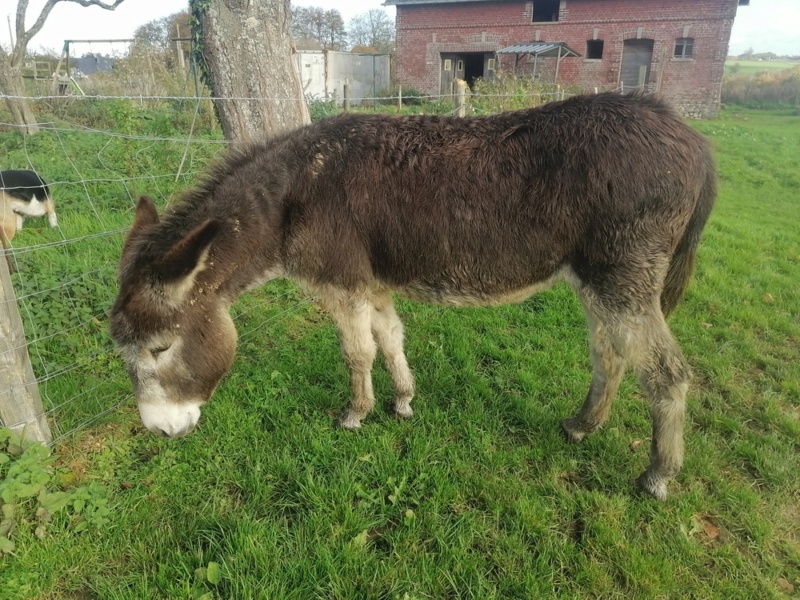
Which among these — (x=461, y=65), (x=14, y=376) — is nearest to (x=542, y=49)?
(x=461, y=65)

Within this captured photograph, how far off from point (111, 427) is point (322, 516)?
162 cm

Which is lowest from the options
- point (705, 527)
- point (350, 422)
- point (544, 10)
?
point (705, 527)

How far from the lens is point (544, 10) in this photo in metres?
25.8

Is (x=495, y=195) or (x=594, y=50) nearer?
(x=495, y=195)

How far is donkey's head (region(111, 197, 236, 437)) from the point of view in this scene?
97.5 inches

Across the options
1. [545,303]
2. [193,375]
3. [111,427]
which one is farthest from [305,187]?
[545,303]

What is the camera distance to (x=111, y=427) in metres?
3.20

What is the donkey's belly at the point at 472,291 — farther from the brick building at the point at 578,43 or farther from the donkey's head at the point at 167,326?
the brick building at the point at 578,43

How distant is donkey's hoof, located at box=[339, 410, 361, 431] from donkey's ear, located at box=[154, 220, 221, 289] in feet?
4.66

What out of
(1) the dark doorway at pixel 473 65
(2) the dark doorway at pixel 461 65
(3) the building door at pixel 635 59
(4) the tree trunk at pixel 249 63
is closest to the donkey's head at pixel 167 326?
(4) the tree trunk at pixel 249 63

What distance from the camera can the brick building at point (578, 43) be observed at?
22109mm

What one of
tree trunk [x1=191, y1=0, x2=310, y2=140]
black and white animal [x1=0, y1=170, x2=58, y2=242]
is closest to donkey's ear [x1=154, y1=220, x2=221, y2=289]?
tree trunk [x1=191, y1=0, x2=310, y2=140]

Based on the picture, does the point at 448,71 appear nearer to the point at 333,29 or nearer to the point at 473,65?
the point at 473,65

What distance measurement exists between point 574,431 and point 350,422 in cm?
150
